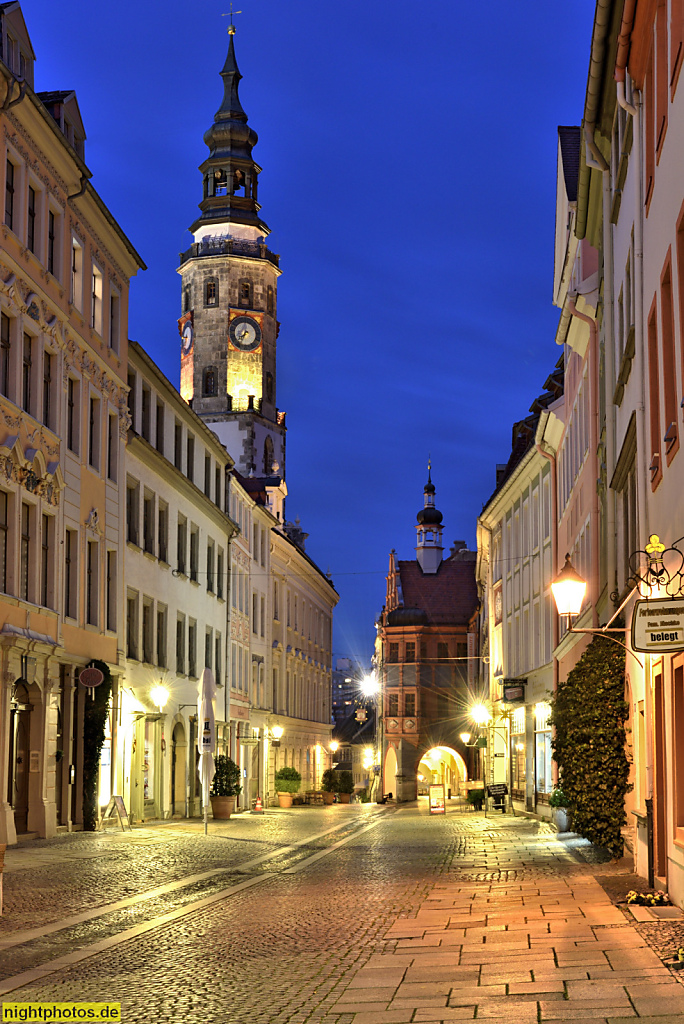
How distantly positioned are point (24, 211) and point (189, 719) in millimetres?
20098

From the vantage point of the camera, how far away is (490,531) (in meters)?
55.2

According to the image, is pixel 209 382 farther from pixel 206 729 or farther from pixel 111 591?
pixel 206 729

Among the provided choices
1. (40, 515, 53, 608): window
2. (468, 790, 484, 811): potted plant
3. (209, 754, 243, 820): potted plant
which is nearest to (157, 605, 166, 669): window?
Result: (209, 754, 243, 820): potted plant

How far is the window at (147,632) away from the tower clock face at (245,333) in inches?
2347

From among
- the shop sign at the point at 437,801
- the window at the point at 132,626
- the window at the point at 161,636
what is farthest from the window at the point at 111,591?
the shop sign at the point at 437,801

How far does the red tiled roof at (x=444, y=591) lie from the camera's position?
323 feet

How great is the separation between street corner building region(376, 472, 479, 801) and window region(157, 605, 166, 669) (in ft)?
161

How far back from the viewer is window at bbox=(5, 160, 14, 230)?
A: 82.8ft

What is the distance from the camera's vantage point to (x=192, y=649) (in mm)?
43719

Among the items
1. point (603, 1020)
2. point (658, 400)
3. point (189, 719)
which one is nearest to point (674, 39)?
point (658, 400)

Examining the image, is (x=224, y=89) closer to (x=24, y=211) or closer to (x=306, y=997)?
(x=24, y=211)

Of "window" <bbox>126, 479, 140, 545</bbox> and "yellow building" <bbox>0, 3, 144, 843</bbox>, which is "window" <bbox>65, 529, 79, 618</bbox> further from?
"window" <bbox>126, 479, 140, 545</bbox>

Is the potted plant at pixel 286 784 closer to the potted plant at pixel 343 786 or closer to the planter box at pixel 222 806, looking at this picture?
the potted plant at pixel 343 786

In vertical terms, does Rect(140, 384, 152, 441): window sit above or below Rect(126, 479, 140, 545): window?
above
